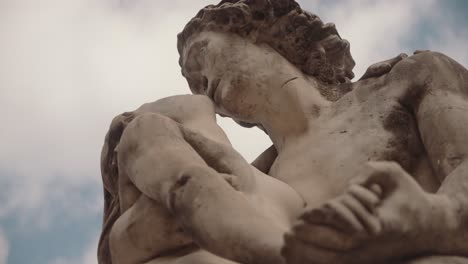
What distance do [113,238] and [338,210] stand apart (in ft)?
4.43

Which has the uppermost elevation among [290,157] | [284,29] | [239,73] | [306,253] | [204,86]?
[284,29]

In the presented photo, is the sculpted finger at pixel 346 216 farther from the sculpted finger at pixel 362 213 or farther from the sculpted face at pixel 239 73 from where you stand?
the sculpted face at pixel 239 73

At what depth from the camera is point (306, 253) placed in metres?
2.66

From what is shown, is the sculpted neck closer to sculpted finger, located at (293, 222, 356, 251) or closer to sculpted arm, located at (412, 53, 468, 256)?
sculpted arm, located at (412, 53, 468, 256)

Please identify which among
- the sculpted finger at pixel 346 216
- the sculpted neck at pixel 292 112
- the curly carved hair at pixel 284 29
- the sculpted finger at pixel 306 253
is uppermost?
the curly carved hair at pixel 284 29

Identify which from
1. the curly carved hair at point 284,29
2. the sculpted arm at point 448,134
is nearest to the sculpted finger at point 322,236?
the sculpted arm at point 448,134

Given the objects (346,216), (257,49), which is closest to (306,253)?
(346,216)

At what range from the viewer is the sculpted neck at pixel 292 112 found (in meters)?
4.34

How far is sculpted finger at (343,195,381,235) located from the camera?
259 cm

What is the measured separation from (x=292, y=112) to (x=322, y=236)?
185cm

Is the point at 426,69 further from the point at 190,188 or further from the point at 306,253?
the point at 306,253

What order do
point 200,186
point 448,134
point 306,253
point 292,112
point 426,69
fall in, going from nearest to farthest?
point 306,253, point 200,186, point 448,134, point 426,69, point 292,112

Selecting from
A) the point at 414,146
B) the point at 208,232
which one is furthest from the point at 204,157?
the point at 414,146

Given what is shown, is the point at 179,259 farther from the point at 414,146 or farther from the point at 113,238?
the point at 414,146
